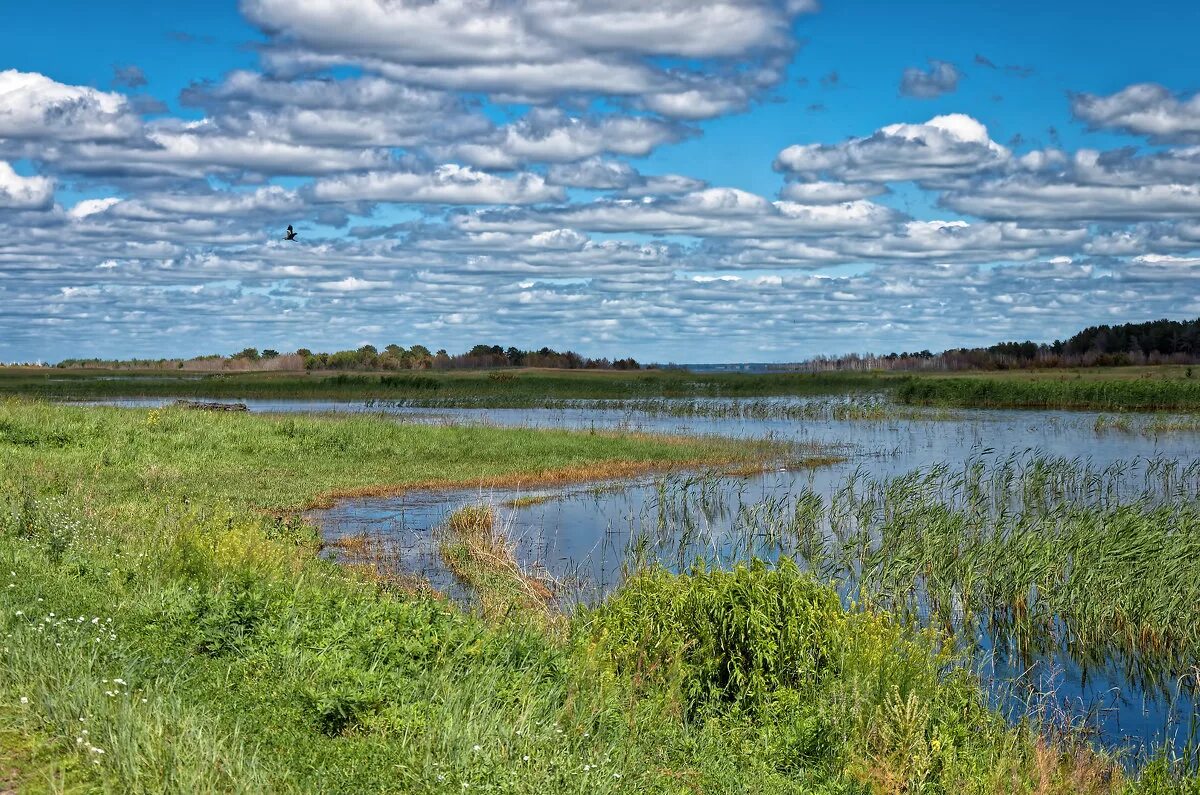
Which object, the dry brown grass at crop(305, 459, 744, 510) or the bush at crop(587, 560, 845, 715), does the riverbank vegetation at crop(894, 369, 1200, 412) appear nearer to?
the dry brown grass at crop(305, 459, 744, 510)

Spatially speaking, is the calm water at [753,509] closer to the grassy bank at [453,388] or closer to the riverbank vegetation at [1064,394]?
the riverbank vegetation at [1064,394]

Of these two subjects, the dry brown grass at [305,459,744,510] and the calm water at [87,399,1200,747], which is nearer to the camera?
the calm water at [87,399,1200,747]

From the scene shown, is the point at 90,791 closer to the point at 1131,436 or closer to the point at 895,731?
the point at 895,731

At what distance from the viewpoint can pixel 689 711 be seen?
10.6 m

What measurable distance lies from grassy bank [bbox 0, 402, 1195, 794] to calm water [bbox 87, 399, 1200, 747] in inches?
84.6

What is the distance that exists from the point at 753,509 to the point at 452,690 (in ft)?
52.4

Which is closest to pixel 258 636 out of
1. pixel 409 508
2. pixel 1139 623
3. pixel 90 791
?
pixel 90 791

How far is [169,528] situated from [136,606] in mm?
4865

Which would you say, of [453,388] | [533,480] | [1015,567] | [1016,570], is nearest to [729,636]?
[1016,570]

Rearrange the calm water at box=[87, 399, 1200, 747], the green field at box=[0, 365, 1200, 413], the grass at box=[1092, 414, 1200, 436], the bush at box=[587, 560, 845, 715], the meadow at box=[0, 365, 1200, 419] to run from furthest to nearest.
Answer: the green field at box=[0, 365, 1200, 413] → the meadow at box=[0, 365, 1200, 419] → the grass at box=[1092, 414, 1200, 436] → the calm water at box=[87, 399, 1200, 747] → the bush at box=[587, 560, 845, 715]

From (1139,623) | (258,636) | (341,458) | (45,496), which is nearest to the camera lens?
(258,636)

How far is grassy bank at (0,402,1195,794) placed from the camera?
7004 millimetres

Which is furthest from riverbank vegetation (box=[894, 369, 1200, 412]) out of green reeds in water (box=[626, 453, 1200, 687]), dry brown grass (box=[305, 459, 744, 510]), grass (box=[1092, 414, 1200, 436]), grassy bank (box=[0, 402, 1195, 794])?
grassy bank (box=[0, 402, 1195, 794])

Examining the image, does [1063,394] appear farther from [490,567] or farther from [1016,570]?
[490,567]
